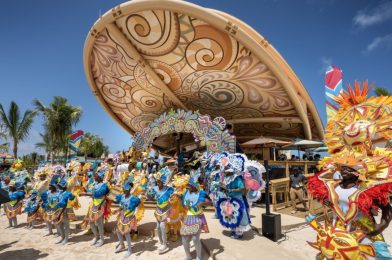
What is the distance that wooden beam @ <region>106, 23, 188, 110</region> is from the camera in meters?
10.6

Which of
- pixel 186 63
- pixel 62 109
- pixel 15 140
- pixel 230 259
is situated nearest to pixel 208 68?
pixel 186 63

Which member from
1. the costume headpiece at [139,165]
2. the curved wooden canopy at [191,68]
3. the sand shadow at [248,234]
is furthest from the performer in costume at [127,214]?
the costume headpiece at [139,165]

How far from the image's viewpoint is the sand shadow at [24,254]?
18.6 feet

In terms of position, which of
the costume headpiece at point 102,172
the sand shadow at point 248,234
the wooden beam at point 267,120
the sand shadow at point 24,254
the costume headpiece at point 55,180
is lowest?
the sand shadow at point 24,254

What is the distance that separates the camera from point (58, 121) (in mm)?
21625

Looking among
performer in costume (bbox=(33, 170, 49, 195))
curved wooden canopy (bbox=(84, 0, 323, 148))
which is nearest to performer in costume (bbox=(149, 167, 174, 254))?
performer in costume (bbox=(33, 170, 49, 195))

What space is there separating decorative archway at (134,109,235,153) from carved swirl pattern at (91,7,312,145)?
0.45 ft

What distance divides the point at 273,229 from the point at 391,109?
3.98 metres

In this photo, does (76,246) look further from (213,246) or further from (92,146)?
(92,146)

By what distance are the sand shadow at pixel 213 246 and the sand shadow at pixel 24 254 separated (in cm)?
370

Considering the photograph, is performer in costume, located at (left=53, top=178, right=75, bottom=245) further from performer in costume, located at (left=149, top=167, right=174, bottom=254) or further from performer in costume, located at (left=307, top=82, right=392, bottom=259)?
performer in costume, located at (left=307, top=82, right=392, bottom=259)

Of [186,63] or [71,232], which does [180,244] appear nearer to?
[71,232]

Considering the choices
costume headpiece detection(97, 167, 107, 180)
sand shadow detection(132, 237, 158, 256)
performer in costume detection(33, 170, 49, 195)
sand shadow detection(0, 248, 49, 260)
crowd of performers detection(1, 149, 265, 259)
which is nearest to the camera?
crowd of performers detection(1, 149, 265, 259)

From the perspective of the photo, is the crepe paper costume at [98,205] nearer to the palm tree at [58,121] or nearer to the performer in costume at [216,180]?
the performer in costume at [216,180]
